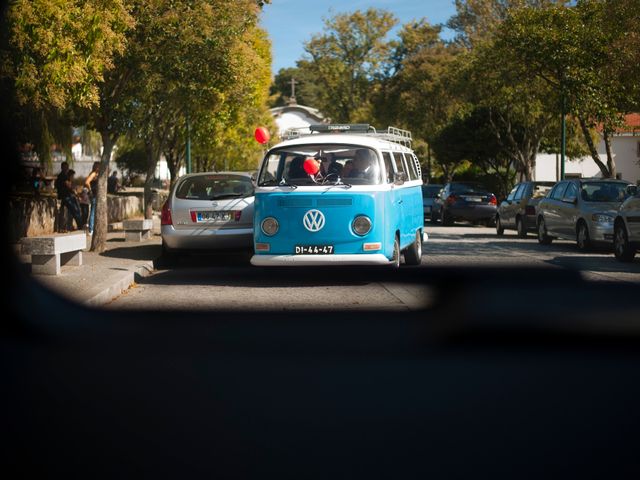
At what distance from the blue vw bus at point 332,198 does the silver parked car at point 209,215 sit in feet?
6.60

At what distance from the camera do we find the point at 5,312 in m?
2.93

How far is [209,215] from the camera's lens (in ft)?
47.9

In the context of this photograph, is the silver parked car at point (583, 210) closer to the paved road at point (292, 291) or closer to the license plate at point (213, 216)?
the license plate at point (213, 216)

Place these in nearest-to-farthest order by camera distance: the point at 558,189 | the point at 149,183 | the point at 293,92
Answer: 1. the point at 558,189
2. the point at 149,183
3. the point at 293,92

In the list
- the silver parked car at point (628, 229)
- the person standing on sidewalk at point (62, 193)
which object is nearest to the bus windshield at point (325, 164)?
the silver parked car at point (628, 229)

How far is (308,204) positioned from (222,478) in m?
7.52

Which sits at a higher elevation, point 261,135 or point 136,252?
point 261,135

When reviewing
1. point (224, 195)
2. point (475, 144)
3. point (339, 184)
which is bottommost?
point (224, 195)

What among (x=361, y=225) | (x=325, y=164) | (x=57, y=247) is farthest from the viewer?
(x=57, y=247)

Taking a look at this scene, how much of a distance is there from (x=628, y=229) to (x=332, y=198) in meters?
7.50

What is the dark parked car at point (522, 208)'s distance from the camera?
24.7 metres

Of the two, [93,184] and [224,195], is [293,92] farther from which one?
[224,195]

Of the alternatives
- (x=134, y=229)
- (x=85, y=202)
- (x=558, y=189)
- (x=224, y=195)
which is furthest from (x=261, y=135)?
(x=85, y=202)

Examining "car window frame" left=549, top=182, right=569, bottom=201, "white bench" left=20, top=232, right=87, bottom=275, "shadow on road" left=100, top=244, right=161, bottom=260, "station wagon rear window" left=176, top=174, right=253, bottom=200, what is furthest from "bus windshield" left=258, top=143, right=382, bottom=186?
"car window frame" left=549, top=182, right=569, bottom=201
